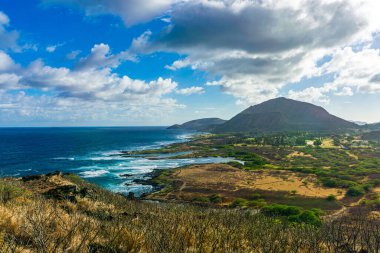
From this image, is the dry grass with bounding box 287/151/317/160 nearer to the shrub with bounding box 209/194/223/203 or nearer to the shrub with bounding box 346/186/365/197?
the shrub with bounding box 346/186/365/197

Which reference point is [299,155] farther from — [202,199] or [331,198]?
[202,199]

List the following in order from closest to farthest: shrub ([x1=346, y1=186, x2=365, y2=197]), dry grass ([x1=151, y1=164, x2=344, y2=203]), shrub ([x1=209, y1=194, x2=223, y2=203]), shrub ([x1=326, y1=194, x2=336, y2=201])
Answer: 1. shrub ([x1=326, y1=194, x2=336, y2=201])
2. shrub ([x1=209, y1=194, x2=223, y2=203])
3. shrub ([x1=346, y1=186, x2=365, y2=197])
4. dry grass ([x1=151, y1=164, x2=344, y2=203])

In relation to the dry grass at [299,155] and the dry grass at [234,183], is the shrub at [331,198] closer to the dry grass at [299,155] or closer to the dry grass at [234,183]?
the dry grass at [234,183]

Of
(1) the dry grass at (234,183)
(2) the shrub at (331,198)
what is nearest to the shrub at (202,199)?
(1) the dry grass at (234,183)

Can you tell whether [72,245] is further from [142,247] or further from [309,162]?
[309,162]

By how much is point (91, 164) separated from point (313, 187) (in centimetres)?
6182

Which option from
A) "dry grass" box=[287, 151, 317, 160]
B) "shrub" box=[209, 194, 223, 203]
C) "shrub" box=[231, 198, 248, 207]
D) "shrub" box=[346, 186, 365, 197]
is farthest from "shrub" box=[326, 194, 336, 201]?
"dry grass" box=[287, 151, 317, 160]

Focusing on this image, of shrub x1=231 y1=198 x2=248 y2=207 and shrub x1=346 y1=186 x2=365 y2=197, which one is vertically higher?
shrub x1=346 y1=186 x2=365 y2=197

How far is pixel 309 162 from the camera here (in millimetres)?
88938

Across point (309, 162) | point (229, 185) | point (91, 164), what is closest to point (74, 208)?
point (229, 185)

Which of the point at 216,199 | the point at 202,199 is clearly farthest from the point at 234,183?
the point at 202,199

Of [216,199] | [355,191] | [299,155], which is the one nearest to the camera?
[216,199]

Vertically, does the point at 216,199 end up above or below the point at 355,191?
below

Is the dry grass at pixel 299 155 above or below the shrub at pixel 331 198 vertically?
above
